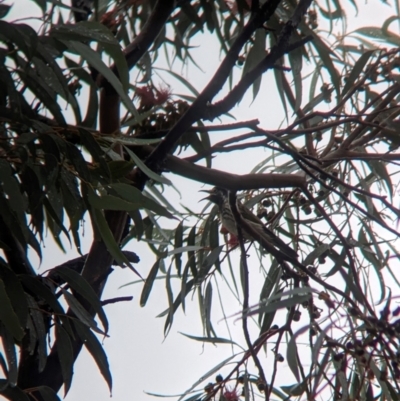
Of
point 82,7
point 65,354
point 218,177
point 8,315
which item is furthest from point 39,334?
point 82,7

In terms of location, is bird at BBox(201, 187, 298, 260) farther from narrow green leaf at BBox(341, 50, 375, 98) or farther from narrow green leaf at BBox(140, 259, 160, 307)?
narrow green leaf at BBox(341, 50, 375, 98)

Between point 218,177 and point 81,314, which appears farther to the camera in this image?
point 218,177

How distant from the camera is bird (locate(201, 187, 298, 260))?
0.92 m

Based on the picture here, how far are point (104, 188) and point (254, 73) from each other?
240mm

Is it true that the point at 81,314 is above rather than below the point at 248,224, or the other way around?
below

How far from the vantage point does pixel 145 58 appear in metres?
1.17

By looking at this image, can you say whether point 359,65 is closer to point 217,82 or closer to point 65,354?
point 217,82

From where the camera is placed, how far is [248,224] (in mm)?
913

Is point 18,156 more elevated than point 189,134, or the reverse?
point 189,134

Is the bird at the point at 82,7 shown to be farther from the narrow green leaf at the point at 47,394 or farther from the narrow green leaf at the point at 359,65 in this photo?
the narrow green leaf at the point at 47,394

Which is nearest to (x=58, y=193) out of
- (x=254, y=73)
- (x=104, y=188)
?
(x=104, y=188)

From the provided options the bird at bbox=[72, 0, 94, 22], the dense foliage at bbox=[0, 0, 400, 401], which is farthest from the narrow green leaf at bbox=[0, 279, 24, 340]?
the bird at bbox=[72, 0, 94, 22]

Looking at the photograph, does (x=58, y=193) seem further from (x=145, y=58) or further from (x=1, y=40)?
(x=145, y=58)

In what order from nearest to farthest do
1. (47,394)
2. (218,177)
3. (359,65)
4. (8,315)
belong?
(8,315)
(47,394)
(218,177)
(359,65)
